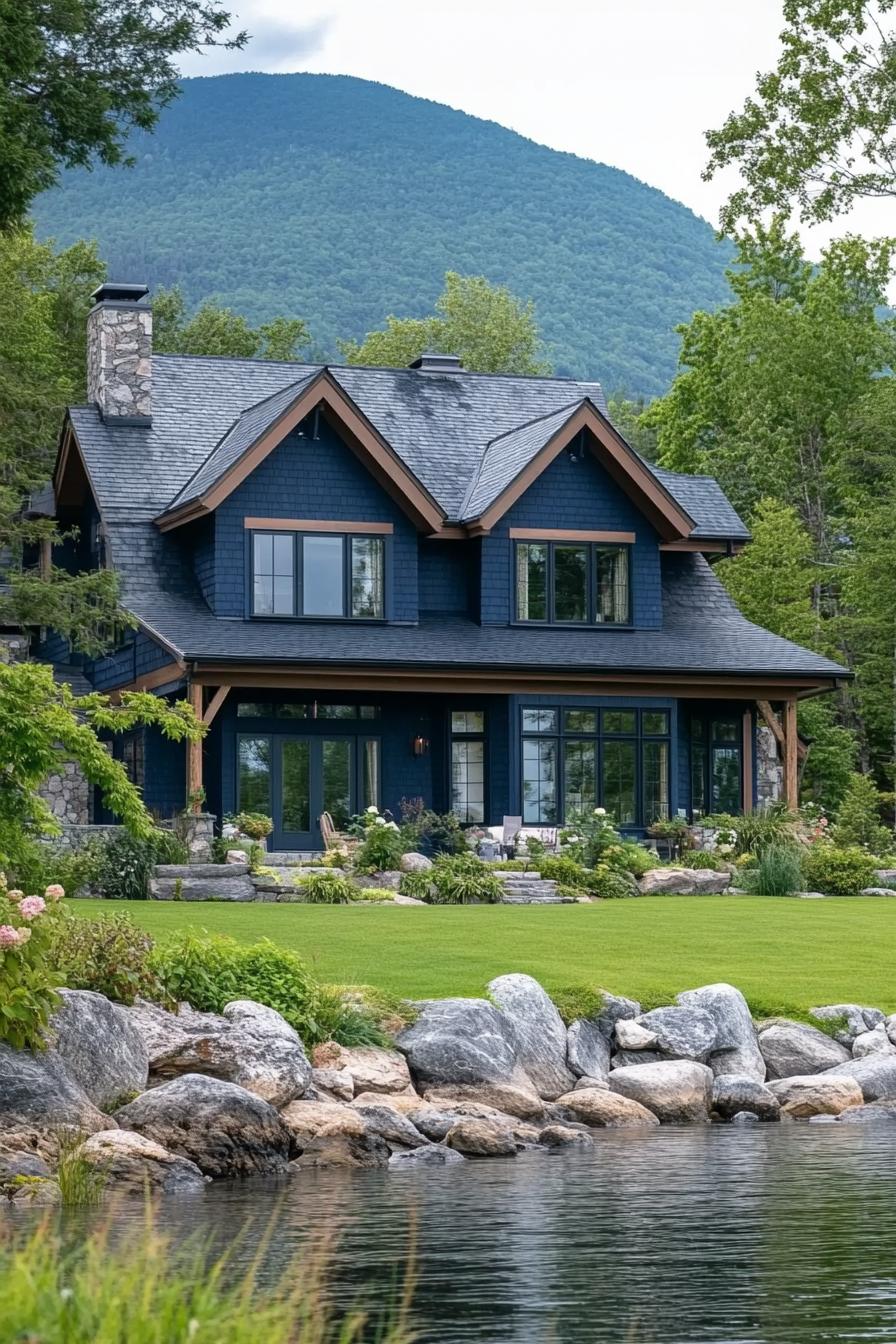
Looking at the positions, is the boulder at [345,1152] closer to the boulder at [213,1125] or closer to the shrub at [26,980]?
the boulder at [213,1125]

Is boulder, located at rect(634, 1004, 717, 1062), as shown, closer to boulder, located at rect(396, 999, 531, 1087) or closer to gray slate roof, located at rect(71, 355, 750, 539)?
boulder, located at rect(396, 999, 531, 1087)

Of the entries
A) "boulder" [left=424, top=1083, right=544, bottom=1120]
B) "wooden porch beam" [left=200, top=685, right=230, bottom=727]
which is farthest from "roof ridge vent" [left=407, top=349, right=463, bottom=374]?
"boulder" [left=424, top=1083, right=544, bottom=1120]

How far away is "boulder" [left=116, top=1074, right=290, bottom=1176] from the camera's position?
43.6 feet

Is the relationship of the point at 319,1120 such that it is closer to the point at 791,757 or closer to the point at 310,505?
the point at 310,505

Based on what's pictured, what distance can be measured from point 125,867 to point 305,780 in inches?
277

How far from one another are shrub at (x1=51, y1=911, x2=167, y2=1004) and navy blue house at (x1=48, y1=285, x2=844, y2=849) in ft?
45.6

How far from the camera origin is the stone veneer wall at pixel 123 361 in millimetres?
35500

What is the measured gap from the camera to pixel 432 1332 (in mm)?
8641

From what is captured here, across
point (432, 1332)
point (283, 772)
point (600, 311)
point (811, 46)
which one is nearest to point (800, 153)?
point (811, 46)

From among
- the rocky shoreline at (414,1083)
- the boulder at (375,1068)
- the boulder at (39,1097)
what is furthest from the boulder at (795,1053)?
the boulder at (39,1097)

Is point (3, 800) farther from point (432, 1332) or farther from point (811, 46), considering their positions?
point (811, 46)

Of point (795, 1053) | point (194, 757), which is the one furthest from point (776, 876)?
point (795, 1053)

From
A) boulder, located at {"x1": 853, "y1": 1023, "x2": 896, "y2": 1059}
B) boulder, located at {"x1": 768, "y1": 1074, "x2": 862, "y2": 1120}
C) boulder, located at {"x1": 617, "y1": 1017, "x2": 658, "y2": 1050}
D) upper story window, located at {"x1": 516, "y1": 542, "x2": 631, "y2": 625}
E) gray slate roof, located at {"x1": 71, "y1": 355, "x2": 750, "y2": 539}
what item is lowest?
boulder, located at {"x1": 768, "y1": 1074, "x2": 862, "y2": 1120}

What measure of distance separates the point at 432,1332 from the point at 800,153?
18.2 m
